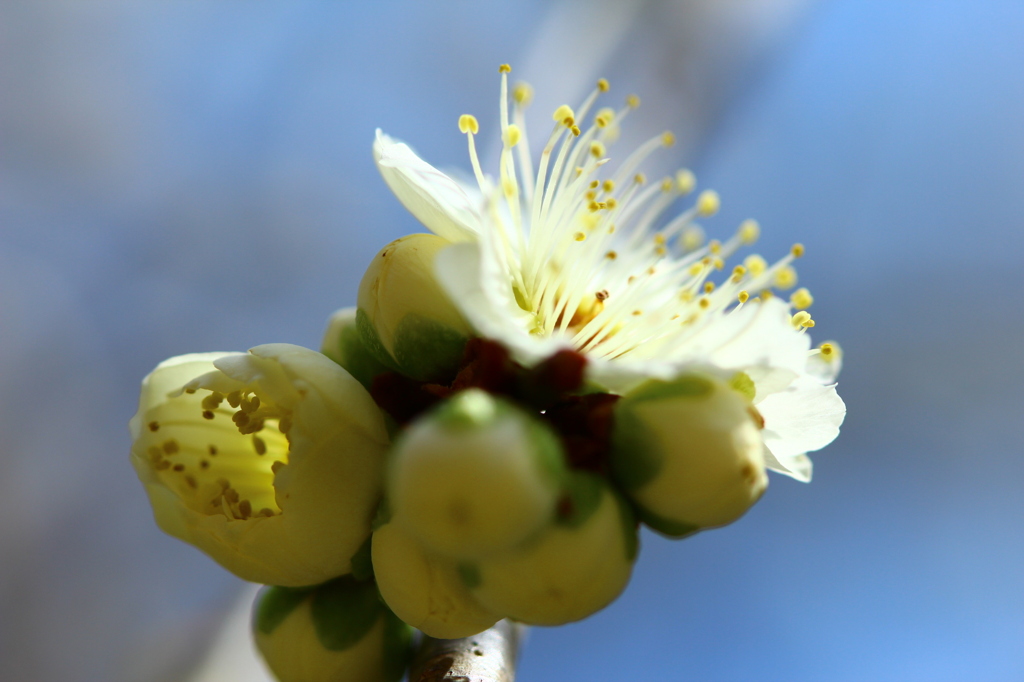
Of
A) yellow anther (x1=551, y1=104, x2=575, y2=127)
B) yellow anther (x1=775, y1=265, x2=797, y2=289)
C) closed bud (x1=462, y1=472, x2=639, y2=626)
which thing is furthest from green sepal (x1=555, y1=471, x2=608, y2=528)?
yellow anther (x1=551, y1=104, x2=575, y2=127)

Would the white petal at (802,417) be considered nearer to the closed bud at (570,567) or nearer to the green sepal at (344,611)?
the closed bud at (570,567)

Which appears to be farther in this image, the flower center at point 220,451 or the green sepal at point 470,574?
the flower center at point 220,451

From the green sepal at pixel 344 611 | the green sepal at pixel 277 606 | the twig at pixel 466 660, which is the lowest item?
the green sepal at pixel 277 606

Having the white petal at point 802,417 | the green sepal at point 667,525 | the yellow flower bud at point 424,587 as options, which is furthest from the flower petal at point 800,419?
the yellow flower bud at point 424,587

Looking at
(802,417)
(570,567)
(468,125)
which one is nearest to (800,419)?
(802,417)

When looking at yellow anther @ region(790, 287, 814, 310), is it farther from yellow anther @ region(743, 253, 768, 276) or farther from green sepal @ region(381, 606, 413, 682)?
green sepal @ region(381, 606, 413, 682)

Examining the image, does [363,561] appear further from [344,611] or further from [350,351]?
[350,351]

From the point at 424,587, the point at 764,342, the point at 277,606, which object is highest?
the point at 764,342
